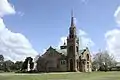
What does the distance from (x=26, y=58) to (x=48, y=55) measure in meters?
15.8

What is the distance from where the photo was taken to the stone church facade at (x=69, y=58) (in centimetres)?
9312

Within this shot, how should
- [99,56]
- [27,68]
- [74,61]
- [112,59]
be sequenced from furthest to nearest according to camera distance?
[112,59] → [99,56] → [27,68] → [74,61]

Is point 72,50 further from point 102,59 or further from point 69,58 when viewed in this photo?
point 102,59

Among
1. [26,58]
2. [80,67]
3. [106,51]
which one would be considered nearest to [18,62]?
[26,58]

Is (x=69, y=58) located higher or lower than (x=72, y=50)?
lower

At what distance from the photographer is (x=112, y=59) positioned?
145125mm

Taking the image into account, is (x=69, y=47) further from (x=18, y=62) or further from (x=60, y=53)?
(x=18, y=62)

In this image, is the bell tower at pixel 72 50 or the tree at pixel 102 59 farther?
the tree at pixel 102 59

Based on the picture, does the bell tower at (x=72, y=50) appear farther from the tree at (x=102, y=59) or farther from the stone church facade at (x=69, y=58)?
the tree at (x=102, y=59)

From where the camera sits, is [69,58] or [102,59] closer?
[69,58]

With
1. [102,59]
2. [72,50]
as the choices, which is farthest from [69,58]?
[102,59]

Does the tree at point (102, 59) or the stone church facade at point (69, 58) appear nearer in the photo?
the stone church facade at point (69, 58)

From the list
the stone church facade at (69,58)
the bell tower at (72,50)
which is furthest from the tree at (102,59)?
the bell tower at (72,50)

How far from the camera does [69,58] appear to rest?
9381cm
